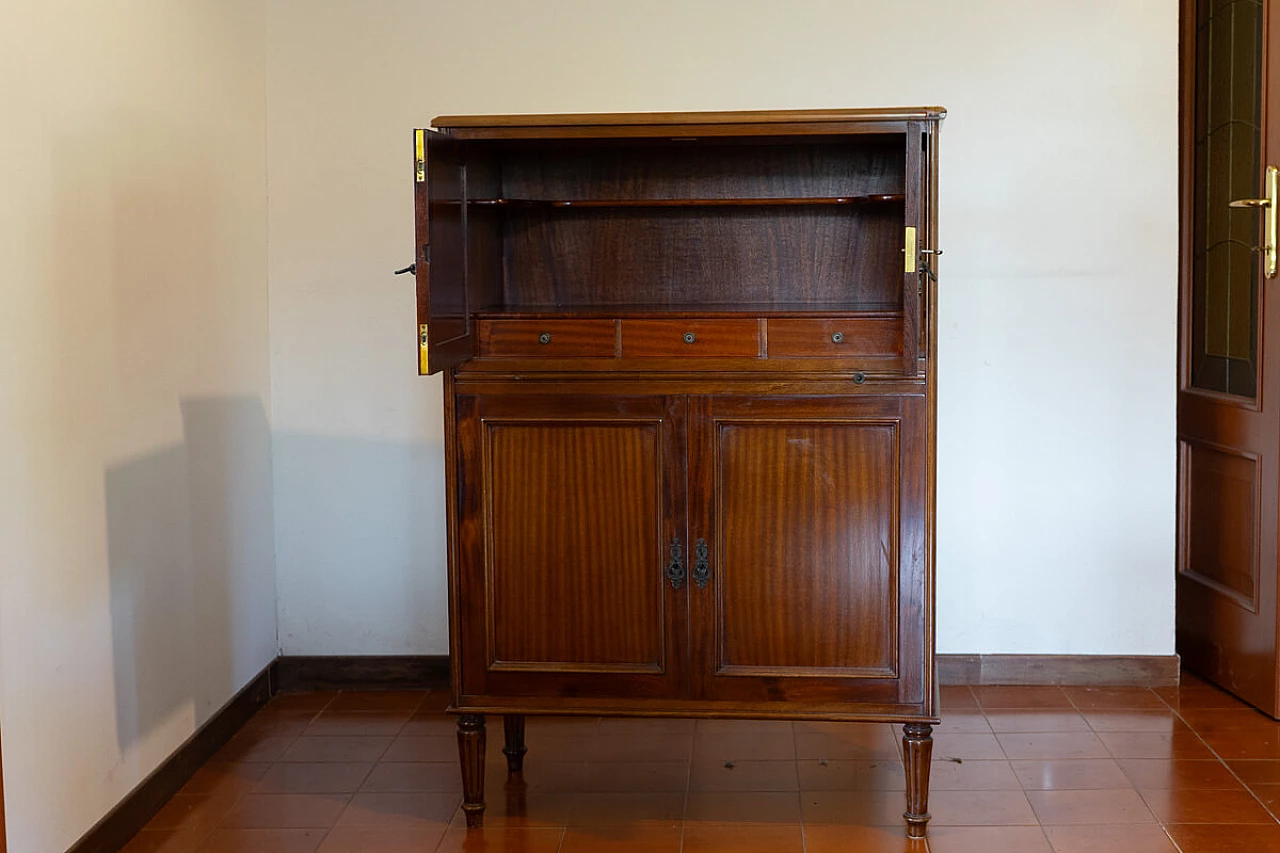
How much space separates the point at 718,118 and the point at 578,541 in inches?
42.0

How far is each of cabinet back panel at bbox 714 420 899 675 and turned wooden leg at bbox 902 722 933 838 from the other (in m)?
0.17

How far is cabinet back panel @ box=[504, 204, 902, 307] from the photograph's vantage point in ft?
12.9

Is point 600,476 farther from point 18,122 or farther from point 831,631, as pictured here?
point 18,122

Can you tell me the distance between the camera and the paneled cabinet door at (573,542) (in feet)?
10.8

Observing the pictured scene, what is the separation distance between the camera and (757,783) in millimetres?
3645

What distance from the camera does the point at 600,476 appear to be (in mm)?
3312

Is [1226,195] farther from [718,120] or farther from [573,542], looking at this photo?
[573,542]

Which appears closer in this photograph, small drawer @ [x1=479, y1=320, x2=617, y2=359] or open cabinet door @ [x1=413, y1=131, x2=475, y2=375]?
open cabinet door @ [x1=413, y1=131, x2=475, y2=375]

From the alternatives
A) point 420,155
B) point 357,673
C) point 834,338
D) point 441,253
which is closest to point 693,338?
point 834,338

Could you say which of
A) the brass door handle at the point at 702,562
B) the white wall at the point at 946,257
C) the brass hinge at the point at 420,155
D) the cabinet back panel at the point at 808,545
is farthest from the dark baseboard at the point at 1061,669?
the brass hinge at the point at 420,155

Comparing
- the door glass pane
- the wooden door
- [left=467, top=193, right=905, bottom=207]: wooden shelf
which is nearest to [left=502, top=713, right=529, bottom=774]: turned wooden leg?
[left=467, top=193, right=905, bottom=207]: wooden shelf

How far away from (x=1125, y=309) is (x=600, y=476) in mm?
2016

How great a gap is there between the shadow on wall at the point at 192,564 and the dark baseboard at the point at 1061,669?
7.43ft

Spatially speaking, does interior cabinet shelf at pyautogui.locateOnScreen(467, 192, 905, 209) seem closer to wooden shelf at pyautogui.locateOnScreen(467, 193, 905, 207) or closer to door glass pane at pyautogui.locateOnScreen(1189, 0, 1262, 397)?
wooden shelf at pyautogui.locateOnScreen(467, 193, 905, 207)
